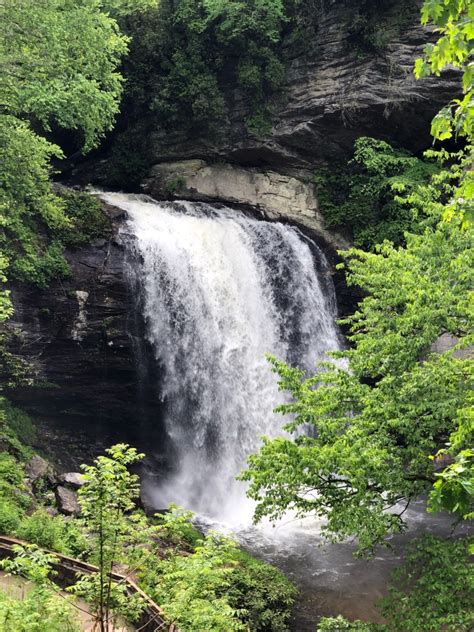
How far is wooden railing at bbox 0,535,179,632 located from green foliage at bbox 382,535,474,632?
11.8 feet

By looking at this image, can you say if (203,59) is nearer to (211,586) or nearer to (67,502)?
(67,502)

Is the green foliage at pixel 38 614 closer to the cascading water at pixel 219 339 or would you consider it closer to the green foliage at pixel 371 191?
the cascading water at pixel 219 339

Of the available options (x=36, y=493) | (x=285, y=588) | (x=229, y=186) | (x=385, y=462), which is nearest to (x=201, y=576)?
(x=385, y=462)

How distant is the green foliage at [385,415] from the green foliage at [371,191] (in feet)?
39.5

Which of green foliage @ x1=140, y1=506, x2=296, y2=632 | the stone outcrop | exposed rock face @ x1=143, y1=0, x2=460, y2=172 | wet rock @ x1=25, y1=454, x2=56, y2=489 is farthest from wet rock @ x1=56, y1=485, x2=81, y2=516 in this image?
exposed rock face @ x1=143, y1=0, x2=460, y2=172

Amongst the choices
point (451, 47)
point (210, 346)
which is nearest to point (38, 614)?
point (451, 47)

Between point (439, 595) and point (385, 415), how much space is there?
8.57 feet

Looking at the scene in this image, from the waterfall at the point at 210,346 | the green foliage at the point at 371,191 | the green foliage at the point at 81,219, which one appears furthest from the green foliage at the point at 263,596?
the green foliage at the point at 371,191

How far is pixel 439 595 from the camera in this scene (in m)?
8.23

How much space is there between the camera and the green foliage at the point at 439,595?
→ 811 centimetres

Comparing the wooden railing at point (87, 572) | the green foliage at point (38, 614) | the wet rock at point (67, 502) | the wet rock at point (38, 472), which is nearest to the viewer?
the green foliage at point (38, 614)

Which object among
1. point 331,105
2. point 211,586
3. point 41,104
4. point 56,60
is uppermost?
point 331,105

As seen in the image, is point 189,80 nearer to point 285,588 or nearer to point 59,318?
point 59,318

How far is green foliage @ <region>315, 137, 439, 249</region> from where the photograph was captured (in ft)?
74.4
